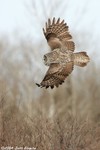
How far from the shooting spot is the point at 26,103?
148ft

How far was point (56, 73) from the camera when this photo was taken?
12.9m

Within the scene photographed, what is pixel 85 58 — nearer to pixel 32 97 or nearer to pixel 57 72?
pixel 57 72

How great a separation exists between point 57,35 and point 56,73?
3.67 feet

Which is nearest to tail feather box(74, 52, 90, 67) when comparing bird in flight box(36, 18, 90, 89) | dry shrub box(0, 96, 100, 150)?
bird in flight box(36, 18, 90, 89)

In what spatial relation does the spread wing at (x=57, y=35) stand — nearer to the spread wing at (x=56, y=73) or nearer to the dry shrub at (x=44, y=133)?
the spread wing at (x=56, y=73)

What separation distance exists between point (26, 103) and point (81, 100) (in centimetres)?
659

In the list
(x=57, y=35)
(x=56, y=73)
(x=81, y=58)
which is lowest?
(x=56, y=73)

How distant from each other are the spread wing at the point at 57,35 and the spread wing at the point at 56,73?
435 millimetres

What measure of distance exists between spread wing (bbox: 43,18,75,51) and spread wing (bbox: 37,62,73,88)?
0.44 m

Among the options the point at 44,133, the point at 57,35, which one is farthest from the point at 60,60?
the point at 44,133

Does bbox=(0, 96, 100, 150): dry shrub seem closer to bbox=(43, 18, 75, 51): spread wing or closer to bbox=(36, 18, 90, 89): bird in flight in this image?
bbox=(36, 18, 90, 89): bird in flight

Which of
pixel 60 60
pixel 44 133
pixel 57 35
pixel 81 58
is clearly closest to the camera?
pixel 44 133

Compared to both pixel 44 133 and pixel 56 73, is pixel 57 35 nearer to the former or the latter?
pixel 56 73

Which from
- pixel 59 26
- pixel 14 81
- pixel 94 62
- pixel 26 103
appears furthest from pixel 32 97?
pixel 59 26
